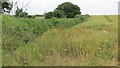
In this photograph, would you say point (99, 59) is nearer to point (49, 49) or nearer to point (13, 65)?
point (49, 49)

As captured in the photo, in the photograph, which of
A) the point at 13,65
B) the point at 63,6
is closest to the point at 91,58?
the point at 13,65

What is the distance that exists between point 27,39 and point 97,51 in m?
3.15

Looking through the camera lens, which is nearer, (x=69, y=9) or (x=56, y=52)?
(x=56, y=52)

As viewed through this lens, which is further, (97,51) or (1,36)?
(97,51)

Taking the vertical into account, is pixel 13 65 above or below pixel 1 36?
below

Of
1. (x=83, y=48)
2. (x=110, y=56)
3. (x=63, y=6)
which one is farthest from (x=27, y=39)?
(x=63, y=6)

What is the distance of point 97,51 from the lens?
9.46m

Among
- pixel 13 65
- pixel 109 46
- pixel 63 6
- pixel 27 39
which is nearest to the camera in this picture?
pixel 13 65

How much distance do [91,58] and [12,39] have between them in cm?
268

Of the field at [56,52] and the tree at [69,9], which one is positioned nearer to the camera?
the field at [56,52]

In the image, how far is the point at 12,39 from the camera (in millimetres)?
9258

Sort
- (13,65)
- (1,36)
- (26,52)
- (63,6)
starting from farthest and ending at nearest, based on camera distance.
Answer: (63,6)
(1,36)
(26,52)
(13,65)

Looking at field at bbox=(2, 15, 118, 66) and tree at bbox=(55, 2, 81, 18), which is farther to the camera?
tree at bbox=(55, 2, 81, 18)

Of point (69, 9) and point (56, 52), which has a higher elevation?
point (69, 9)
